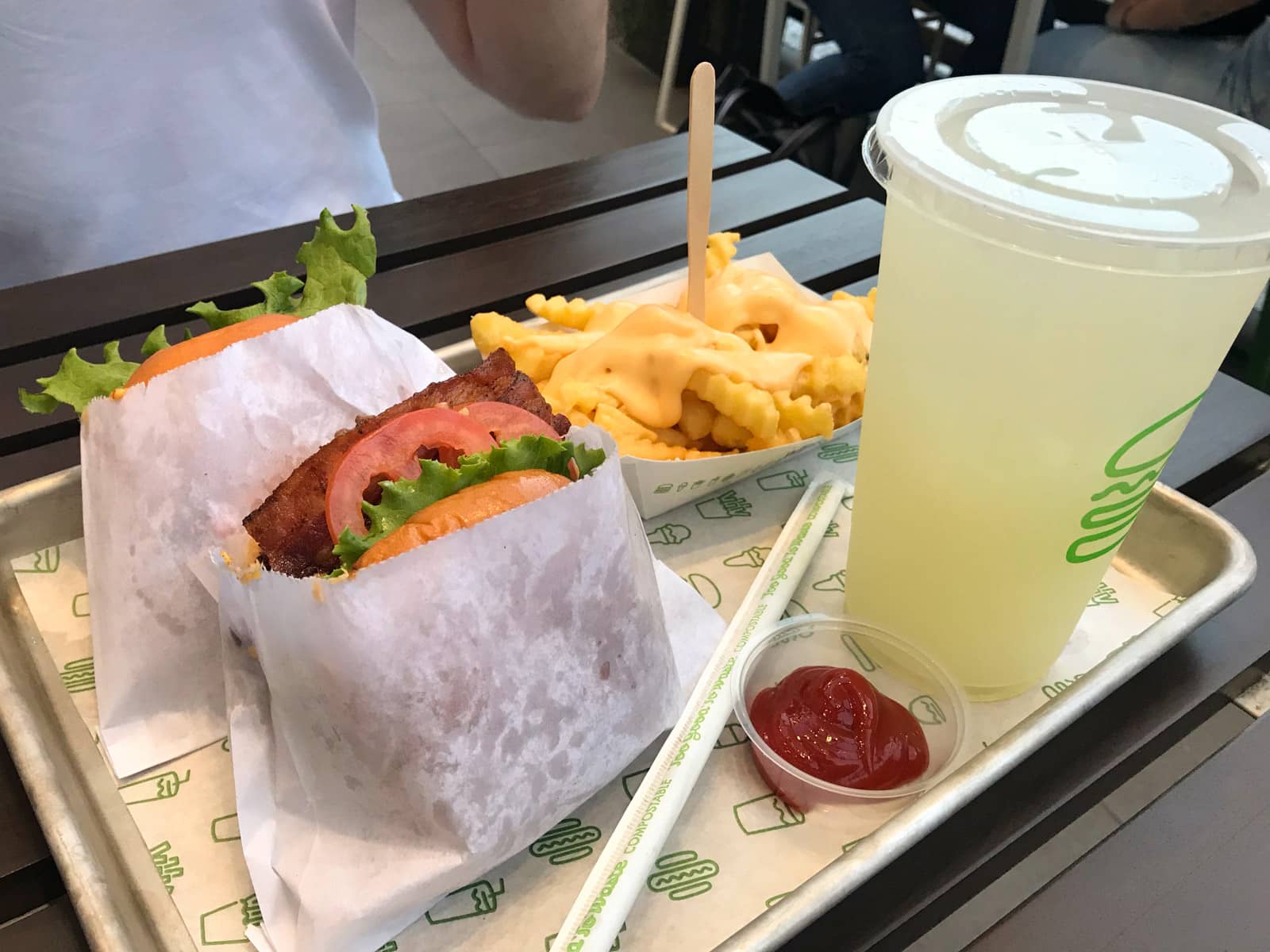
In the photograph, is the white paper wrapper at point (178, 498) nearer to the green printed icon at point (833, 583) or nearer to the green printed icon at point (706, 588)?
the green printed icon at point (706, 588)

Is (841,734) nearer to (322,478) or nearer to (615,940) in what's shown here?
(615,940)

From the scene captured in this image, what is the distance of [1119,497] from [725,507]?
1.81 feet

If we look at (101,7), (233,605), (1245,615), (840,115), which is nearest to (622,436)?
(233,605)

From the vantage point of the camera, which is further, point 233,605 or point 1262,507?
point 1262,507

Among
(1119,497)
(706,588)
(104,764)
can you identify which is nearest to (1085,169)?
(1119,497)

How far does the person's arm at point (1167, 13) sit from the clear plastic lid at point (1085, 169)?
2.18 metres

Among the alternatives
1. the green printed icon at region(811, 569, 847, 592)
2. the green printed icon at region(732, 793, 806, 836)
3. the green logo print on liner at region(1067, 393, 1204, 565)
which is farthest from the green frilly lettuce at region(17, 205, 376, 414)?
the green logo print on liner at region(1067, 393, 1204, 565)

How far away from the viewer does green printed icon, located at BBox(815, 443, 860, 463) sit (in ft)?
4.58

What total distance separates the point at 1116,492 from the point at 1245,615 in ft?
1.26

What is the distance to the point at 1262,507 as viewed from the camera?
1250 millimetres

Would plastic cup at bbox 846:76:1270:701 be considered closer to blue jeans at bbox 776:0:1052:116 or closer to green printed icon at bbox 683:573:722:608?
green printed icon at bbox 683:573:722:608

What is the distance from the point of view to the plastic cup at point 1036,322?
72cm

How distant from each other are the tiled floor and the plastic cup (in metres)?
3.29

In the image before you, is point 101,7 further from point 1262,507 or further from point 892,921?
point 1262,507
